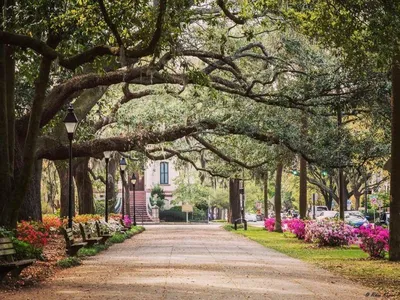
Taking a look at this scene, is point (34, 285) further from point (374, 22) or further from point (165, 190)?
point (165, 190)

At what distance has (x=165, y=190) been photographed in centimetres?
11512

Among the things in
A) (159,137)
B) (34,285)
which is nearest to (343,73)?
(159,137)

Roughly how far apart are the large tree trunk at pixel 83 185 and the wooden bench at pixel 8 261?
88.4ft

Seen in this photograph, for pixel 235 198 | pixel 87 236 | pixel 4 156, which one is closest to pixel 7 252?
pixel 4 156

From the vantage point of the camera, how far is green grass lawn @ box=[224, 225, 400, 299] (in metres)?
16.9

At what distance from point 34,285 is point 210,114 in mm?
18822

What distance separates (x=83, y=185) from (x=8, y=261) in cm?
2888

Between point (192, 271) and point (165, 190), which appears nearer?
point (192, 271)

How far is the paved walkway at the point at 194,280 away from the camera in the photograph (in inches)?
556

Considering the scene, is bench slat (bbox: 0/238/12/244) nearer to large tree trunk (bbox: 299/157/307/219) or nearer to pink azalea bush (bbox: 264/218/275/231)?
large tree trunk (bbox: 299/157/307/219)

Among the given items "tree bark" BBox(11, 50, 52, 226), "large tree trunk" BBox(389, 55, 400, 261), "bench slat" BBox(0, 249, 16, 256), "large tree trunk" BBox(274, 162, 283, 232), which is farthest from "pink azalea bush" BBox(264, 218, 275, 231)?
"bench slat" BBox(0, 249, 16, 256)

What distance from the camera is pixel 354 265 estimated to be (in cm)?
2202

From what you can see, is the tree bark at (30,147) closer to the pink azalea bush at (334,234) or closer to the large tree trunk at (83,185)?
the pink azalea bush at (334,234)

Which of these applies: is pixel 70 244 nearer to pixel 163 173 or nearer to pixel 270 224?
pixel 270 224
